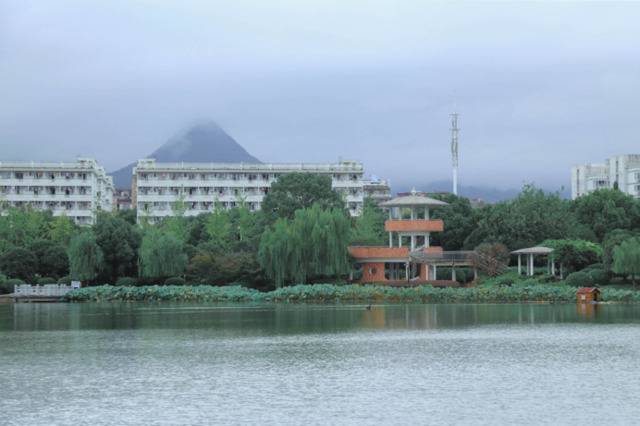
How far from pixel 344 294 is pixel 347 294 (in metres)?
0.18

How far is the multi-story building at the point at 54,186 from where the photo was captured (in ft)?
387

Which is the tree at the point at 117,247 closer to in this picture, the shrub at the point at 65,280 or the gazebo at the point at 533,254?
the shrub at the point at 65,280

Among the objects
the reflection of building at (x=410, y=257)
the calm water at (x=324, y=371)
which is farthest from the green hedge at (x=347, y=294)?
the calm water at (x=324, y=371)

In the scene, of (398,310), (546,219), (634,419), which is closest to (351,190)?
(546,219)

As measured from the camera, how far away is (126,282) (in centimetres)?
6700

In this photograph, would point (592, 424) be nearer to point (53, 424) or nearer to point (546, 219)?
point (53, 424)

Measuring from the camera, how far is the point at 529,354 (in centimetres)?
2998

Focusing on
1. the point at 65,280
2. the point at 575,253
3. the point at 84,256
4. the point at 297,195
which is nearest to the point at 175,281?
the point at 84,256

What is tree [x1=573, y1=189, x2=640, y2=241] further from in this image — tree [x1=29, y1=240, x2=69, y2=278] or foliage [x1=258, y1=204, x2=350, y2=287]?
tree [x1=29, y1=240, x2=69, y2=278]

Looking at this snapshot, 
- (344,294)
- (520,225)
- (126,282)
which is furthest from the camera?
(520,225)

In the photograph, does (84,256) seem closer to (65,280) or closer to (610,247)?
(65,280)

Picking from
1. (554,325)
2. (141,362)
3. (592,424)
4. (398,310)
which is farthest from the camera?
(398,310)

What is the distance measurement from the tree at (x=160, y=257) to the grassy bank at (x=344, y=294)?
167 cm

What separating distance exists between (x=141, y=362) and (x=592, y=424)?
14508 millimetres
